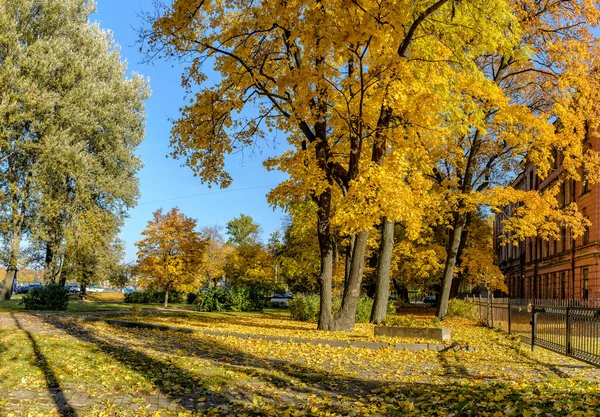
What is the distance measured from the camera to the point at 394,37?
12.0m

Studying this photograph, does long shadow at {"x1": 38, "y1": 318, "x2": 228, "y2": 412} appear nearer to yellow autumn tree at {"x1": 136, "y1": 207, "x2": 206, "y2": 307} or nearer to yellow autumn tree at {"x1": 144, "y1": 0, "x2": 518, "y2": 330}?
yellow autumn tree at {"x1": 144, "y1": 0, "x2": 518, "y2": 330}

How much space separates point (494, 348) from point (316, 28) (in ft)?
29.7

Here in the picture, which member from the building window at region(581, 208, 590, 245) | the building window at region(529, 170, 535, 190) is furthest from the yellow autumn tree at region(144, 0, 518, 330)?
the building window at region(529, 170, 535, 190)

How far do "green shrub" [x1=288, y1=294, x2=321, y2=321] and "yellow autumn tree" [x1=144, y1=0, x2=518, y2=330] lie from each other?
21.5 ft

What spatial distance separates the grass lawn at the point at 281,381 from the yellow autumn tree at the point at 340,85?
424 cm

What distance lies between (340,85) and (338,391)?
9595 mm

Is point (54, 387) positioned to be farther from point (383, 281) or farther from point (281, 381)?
point (383, 281)

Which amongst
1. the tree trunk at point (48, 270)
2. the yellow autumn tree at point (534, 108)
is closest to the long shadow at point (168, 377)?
the yellow autumn tree at point (534, 108)

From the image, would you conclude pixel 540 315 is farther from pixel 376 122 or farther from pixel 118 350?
pixel 118 350

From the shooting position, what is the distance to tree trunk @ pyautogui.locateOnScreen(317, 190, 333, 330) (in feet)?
50.5

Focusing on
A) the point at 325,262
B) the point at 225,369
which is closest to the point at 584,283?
the point at 325,262

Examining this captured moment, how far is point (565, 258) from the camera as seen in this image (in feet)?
120

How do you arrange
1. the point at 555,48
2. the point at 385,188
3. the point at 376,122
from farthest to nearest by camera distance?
the point at 555,48, the point at 376,122, the point at 385,188

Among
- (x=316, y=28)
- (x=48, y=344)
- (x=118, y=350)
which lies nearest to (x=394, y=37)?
(x=316, y=28)
